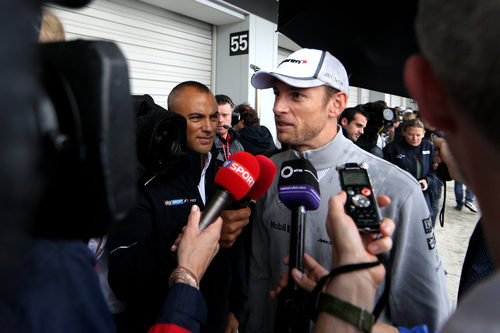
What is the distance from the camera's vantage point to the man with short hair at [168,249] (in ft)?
4.38

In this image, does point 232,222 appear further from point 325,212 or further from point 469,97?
point 469,97

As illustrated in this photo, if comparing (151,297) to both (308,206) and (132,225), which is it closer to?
(132,225)

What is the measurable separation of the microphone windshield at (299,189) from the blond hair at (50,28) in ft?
2.22

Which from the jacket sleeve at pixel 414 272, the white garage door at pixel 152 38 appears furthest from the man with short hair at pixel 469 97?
the white garage door at pixel 152 38

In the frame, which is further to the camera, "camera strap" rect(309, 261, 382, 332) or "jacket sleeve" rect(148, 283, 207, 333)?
"jacket sleeve" rect(148, 283, 207, 333)

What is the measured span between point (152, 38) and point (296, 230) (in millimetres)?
5667

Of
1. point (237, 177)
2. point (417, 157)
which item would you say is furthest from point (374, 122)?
point (237, 177)

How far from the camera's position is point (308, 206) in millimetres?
978

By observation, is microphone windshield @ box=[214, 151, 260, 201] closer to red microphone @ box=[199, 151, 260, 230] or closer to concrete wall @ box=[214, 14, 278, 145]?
red microphone @ box=[199, 151, 260, 230]

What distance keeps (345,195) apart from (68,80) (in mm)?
764

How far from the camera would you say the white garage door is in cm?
490

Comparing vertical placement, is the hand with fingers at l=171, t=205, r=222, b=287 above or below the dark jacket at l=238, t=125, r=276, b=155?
below

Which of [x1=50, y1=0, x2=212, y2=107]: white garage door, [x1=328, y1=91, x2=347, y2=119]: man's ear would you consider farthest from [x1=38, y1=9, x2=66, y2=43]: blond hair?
[x1=50, y1=0, x2=212, y2=107]: white garage door

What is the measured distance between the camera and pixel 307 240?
1.41 meters
